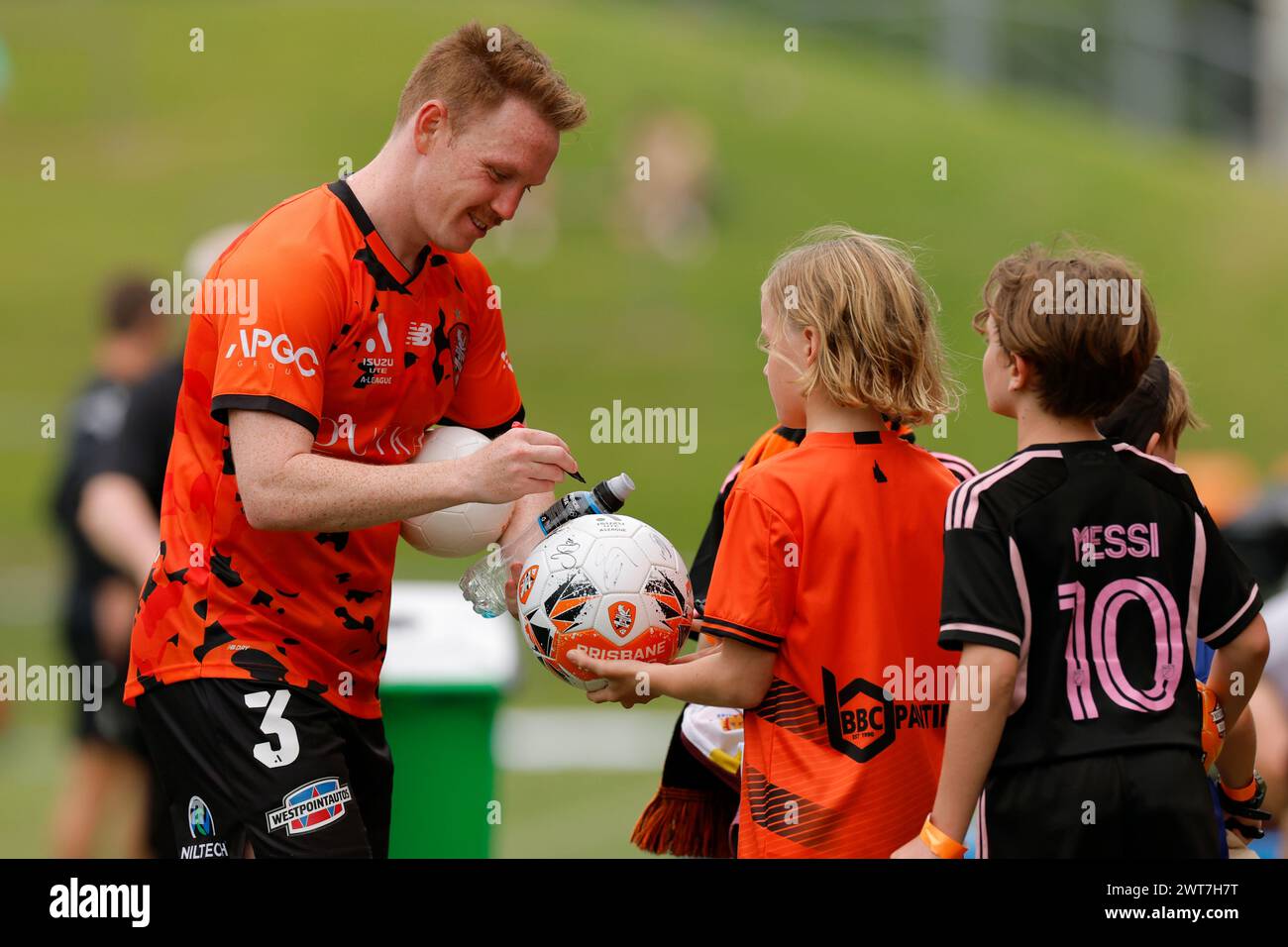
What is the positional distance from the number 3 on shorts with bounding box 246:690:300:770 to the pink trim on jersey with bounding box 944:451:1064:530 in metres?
1.62

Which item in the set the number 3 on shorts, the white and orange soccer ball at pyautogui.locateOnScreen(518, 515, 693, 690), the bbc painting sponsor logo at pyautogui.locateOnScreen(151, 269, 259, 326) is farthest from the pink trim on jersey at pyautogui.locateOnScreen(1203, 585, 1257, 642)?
the bbc painting sponsor logo at pyautogui.locateOnScreen(151, 269, 259, 326)

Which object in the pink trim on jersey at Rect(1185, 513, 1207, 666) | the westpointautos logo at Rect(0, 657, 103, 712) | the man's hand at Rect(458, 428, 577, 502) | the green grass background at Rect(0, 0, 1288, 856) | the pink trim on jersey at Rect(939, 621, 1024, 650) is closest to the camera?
the pink trim on jersey at Rect(939, 621, 1024, 650)

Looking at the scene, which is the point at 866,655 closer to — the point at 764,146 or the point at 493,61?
the point at 493,61

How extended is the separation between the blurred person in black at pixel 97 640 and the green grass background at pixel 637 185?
421 inches

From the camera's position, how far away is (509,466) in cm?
374

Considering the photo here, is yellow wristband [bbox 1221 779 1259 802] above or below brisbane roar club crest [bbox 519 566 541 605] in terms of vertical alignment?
below

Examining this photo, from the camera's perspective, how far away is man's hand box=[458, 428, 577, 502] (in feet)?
12.3

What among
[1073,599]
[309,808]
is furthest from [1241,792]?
[309,808]

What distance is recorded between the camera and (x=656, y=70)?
30578 mm

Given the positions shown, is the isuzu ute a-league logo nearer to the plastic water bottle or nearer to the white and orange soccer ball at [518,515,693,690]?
the white and orange soccer ball at [518,515,693,690]

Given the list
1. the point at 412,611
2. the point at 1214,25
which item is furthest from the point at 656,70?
the point at 412,611

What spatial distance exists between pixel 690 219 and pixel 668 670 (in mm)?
24081
